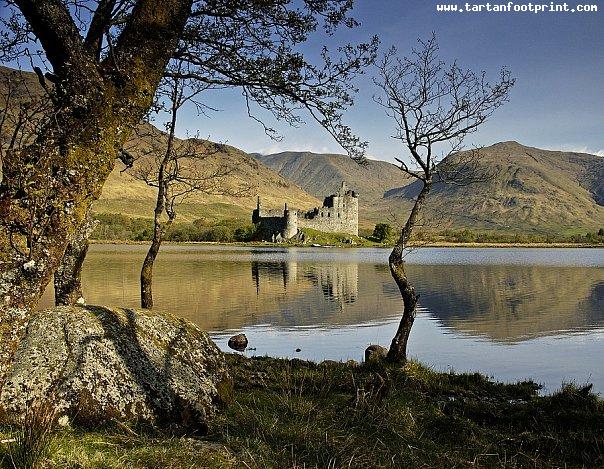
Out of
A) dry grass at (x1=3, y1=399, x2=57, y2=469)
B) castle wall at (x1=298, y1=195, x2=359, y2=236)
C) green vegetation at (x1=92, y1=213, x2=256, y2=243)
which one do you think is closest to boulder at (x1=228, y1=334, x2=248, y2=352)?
dry grass at (x1=3, y1=399, x2=57, y2=469)

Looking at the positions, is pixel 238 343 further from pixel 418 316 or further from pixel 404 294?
pixel 418 316

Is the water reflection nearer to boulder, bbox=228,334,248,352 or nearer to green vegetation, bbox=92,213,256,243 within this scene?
boulder, bbox=228,334,248,352

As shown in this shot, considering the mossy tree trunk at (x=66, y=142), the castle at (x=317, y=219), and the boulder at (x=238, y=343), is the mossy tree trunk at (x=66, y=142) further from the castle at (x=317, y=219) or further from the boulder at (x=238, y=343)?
the castle at (x=317, y=219)

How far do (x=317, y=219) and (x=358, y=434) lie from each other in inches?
5623

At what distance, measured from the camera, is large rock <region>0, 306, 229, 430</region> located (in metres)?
6.27

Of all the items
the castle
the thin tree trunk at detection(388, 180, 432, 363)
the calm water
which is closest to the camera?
the thin tree trunk at detection(388, 180, 432, 363)

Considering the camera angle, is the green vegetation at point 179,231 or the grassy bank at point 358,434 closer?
the grassy bank at point 358,434

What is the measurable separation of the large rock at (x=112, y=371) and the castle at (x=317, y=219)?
5226 inches

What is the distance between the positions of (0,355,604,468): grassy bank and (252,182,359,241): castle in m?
131

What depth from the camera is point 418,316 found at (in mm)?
30078

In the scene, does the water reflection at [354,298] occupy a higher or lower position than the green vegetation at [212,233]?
lower

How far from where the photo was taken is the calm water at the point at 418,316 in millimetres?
19484

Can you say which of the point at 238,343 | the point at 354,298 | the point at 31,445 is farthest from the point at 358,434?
the point at 354,298

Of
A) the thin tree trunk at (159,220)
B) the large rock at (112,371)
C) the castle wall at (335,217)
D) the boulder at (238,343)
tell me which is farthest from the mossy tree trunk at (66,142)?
the castle wall at (335,217)
